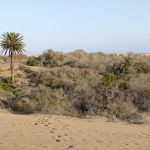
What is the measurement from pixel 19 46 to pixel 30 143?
3048cm

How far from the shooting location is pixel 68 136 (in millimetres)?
14023

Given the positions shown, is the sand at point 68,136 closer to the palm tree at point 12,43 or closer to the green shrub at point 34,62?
the palm tree at point 12,43

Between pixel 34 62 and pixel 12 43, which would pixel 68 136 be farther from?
pixel 34 62

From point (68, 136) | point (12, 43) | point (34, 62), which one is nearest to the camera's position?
point (68, 136)

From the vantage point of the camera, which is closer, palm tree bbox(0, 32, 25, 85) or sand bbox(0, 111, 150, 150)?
sand bbox(0, 111, 150, 150)

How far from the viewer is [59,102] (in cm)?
2381

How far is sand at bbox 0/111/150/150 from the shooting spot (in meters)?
12.5

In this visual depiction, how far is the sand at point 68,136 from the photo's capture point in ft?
40.9

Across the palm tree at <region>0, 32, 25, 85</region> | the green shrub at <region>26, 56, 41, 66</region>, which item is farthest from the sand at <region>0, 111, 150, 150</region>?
the green shrub at <region>26, 56, 41, 66</region>

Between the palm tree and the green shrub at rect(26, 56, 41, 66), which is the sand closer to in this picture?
the palm tree

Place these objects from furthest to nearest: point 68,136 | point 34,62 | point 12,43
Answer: point 34,62 < point 12,43 < point 68,136

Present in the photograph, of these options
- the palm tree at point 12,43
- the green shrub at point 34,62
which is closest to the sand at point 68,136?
the palm tree at point 12,43

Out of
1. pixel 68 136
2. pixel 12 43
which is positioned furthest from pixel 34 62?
pixel 68 136

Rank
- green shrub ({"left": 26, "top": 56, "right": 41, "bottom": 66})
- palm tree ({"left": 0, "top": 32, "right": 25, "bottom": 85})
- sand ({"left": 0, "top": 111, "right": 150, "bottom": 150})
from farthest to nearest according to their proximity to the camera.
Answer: green shrub ({"left": 26, "top": 56, "right": 41, "bottom": 66}), palm tree ({"left": 0, "top": 32, "right": 25, "bottom": 85}), sand ({"left": 0, "top": 111, "right": 150, "bottom": 150})
